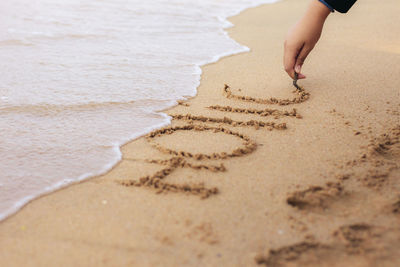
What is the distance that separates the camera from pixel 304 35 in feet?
7.36

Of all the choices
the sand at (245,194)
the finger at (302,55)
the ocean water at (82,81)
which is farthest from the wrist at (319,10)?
the ocean water at (82,81)

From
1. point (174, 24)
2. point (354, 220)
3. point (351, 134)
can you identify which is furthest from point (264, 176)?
point (174, 24)

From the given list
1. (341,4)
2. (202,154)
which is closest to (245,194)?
(202,154)

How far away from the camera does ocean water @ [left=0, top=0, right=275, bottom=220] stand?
84.6 inches

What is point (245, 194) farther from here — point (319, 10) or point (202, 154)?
point (319, 10)

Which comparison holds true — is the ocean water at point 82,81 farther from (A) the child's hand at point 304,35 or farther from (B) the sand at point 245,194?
(A) the child's hand at point 304,35

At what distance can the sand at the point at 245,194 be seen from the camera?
1470 mm

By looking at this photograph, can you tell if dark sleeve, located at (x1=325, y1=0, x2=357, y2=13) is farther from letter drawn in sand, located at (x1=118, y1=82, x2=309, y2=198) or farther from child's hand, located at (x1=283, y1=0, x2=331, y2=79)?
letter drawn in sand, located at (x1=118, y1=82, x2=309, y2=198)

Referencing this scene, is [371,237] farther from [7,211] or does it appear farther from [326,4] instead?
[7,211]

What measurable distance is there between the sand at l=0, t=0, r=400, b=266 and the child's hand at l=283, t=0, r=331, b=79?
0.40 meters

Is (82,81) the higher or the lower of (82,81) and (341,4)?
the lower

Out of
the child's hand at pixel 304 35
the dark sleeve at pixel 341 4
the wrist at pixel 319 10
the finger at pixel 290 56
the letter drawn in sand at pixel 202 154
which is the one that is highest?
the dark sleeve at pixel 341 4

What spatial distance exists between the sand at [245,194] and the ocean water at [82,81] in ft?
0.59

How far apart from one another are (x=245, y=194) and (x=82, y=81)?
2.04 metres
